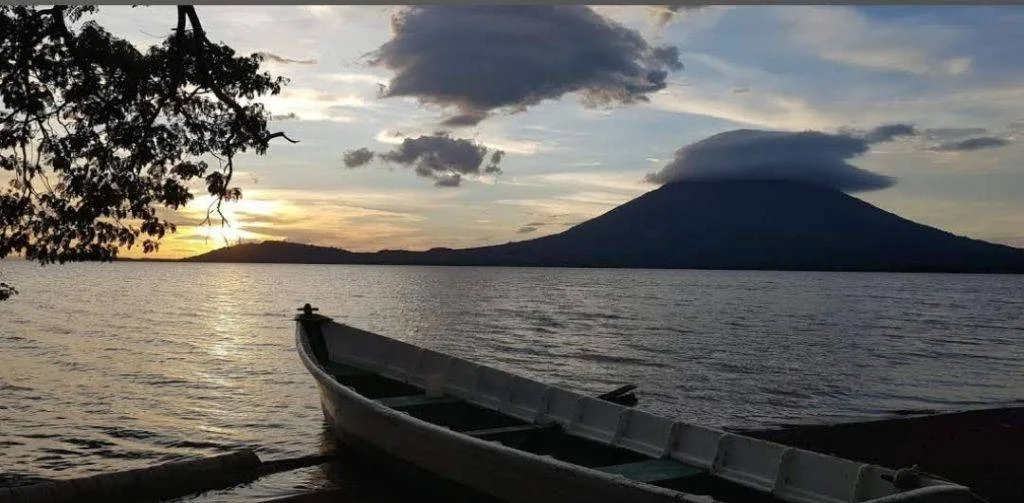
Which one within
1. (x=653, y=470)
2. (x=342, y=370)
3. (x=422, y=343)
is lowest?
(x=422, y=343)

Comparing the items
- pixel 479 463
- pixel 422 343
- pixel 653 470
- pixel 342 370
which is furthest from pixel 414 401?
pixel 422 343

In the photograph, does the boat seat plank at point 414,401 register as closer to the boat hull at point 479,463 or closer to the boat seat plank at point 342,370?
the boat hull at point 479,463

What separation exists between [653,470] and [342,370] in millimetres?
5472

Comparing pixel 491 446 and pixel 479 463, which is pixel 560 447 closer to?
pixel 479 463

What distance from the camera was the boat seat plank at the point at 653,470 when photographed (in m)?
5.84

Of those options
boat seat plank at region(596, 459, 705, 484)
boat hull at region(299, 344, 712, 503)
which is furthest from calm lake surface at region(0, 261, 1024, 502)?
boat seat plank at region(596, 459, 705, 484)

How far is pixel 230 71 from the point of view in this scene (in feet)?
22.7

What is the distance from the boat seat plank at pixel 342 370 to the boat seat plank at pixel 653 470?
4907mm

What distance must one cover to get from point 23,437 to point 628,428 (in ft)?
28.9

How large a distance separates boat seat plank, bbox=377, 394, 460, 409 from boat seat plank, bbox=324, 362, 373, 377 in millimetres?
1593

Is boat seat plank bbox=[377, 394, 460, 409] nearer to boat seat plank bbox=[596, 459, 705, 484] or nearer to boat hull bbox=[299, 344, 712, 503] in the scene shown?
boat hull bbox=[299, 344, 712, 503]

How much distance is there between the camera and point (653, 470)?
601 cm

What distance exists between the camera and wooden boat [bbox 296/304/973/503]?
5020 millimetres

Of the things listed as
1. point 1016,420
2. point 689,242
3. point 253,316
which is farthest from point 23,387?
point 689,242
